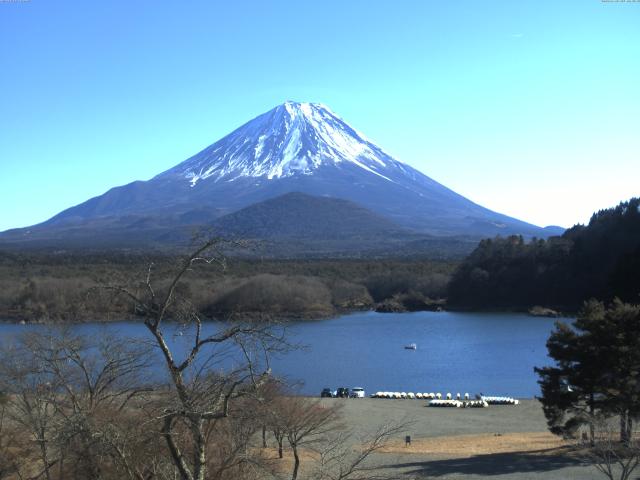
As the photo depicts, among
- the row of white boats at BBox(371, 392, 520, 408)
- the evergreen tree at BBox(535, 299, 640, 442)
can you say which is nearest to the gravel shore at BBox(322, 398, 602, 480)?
the row of white boats at BBox(371, 392, 520, 408)

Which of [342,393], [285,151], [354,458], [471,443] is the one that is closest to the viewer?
[354,458]

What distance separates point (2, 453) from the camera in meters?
7.17

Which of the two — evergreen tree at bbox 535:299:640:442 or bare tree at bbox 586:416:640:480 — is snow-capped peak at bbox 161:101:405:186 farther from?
bare tree at bbox 586:416:640:480

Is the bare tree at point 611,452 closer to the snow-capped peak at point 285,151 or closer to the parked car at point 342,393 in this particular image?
the parked car at point 342,393

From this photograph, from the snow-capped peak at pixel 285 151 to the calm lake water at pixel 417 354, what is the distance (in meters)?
85.7

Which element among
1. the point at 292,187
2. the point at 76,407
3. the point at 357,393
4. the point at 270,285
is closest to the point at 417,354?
the point at 357,393

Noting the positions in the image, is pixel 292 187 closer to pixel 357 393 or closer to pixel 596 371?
pixel 357 393

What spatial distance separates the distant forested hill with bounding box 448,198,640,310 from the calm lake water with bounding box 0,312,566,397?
6060 millimetres

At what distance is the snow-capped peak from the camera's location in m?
127

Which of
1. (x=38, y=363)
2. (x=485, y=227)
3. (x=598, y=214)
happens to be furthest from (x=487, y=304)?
(x=485, y=227)

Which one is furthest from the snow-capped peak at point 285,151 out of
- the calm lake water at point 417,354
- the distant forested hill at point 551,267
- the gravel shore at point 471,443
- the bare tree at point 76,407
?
the bare tree at point 76,407

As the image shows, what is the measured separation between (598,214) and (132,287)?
54707 mm

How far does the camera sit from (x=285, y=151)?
425 feet

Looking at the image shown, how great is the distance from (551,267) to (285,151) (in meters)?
84.0
